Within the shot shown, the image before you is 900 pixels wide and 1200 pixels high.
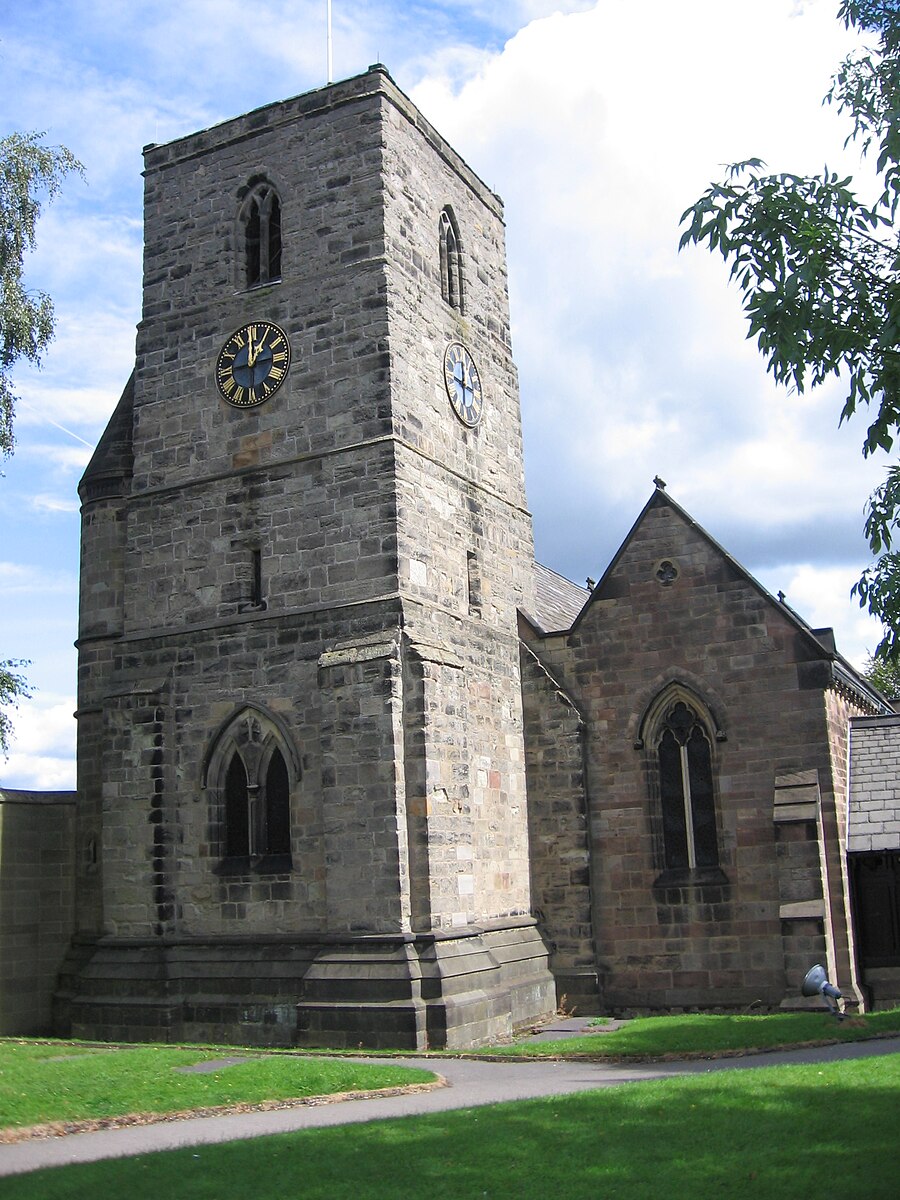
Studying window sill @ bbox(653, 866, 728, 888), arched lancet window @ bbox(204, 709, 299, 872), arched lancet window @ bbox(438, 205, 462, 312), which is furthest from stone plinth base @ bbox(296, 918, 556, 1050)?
arched lancet window @ bbox(438, 205, 462, 312)

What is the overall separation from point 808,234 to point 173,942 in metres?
15.3

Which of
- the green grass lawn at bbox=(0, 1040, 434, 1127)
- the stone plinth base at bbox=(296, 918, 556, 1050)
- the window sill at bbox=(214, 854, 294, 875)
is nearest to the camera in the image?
the green grass lawn at bbox=(0, 1040, 434, 1127)

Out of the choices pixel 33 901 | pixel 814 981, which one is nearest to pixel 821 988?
Result: pixel 814 981

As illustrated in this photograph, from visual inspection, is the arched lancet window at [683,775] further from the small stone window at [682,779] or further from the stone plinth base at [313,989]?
the stone plinth base at [313,989]

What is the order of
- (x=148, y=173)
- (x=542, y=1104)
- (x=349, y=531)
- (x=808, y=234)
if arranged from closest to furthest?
1. (x=808, y=234)
2. (x=542, y=1104)
3. (x=349, y=531)
4. (x=148, y=173)

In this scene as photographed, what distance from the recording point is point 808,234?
9.98 metres

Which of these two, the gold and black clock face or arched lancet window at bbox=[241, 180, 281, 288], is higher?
arched lancet window at bbox=[241, 180, 281, 288]

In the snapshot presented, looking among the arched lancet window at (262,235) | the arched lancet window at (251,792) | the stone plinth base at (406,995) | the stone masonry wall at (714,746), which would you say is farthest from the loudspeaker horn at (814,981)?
the arched lancet window at (262,235)

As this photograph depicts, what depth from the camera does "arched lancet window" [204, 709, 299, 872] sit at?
20.1 m

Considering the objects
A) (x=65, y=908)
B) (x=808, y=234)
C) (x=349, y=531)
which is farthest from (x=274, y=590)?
(x=808, y=234)

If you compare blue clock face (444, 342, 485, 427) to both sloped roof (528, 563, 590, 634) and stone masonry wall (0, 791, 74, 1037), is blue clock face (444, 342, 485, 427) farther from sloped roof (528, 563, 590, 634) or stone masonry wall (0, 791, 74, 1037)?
stone masonry wall (0, 791, 74, 1037)

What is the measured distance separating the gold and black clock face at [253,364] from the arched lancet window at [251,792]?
5562 millimetres

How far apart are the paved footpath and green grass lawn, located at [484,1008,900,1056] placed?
47cm

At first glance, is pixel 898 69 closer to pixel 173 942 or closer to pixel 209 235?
pixel 209 235
